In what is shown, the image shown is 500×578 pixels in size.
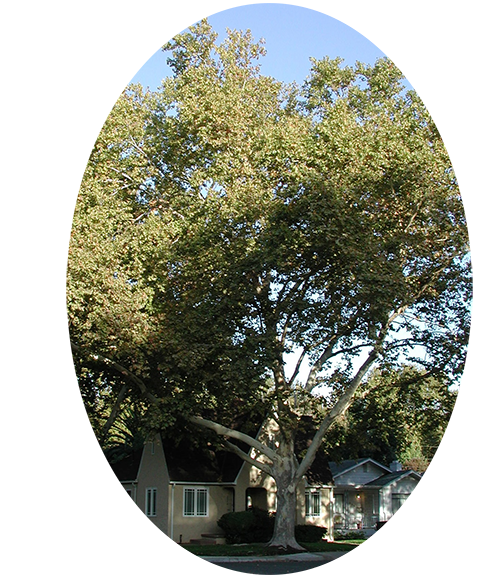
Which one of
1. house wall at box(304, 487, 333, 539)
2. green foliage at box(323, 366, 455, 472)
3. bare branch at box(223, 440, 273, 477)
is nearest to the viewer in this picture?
bare branch at box(223, 440, 273, 477)

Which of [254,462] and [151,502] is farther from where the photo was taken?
[151,502]

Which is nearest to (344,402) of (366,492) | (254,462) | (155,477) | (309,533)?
(254,462)

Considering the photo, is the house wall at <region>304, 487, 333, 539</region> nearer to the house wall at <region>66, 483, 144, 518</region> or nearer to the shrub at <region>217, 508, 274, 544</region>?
the shrub at <region>217, 508, 274, 544</region>

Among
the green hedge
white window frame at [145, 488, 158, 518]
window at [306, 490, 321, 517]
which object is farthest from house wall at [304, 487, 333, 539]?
white window frame at [145, 488, 158, 518]

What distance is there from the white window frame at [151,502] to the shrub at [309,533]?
19.2 feet

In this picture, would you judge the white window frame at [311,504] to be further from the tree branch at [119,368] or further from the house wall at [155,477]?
the tree branch at [119,368]

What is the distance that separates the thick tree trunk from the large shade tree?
5 centimetres

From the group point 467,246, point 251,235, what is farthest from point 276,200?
point 467,246

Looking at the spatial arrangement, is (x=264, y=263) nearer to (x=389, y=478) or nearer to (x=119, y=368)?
(x=119, y=368)

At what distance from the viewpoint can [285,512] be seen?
923 inches

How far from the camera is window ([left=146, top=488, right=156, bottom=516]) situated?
93.6 feet

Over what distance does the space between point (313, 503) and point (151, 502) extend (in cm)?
689

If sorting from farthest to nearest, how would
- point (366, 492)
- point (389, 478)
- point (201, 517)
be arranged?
point (366, 492) < point (389, 478) < point (201, 517)

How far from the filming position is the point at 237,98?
1003 inches
